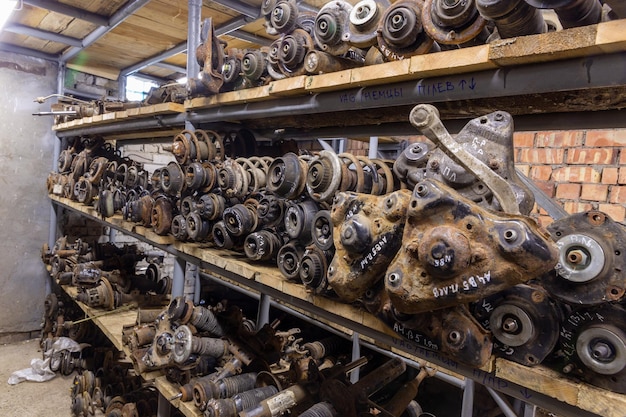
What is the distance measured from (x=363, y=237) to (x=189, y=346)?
1.01 m

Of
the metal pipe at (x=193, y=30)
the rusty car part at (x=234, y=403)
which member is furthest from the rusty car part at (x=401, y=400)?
the metal pipe at (x=193, y=30)

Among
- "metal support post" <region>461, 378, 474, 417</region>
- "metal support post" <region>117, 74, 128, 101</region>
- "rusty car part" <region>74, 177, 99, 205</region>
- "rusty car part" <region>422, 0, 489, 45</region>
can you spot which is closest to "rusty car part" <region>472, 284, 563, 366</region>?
"rusty car part" <region>422, 0, 489, 45</region>

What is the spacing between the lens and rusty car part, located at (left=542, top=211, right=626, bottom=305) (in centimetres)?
64

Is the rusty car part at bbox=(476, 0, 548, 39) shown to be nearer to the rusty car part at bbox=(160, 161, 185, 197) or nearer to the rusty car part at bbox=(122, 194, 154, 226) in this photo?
the rusty car part at bbox=(160, 161, 185, 197)

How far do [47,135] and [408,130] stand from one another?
360cm

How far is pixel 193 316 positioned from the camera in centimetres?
170

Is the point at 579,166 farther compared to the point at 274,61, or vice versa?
the point at 579,166

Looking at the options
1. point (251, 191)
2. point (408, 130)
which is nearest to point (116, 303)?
point (251, 191)

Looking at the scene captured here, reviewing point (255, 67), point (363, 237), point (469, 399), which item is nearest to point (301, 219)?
point (363, 237)

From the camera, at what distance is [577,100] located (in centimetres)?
95

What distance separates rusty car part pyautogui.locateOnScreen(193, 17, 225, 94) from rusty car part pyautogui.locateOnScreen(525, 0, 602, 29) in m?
1.11

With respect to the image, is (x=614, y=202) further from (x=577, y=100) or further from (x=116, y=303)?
(x=116, y=303)

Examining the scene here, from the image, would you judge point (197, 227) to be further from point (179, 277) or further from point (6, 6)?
point (6, 6)

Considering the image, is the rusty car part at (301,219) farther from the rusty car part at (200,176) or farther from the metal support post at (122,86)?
the metal support post at (122,86)
